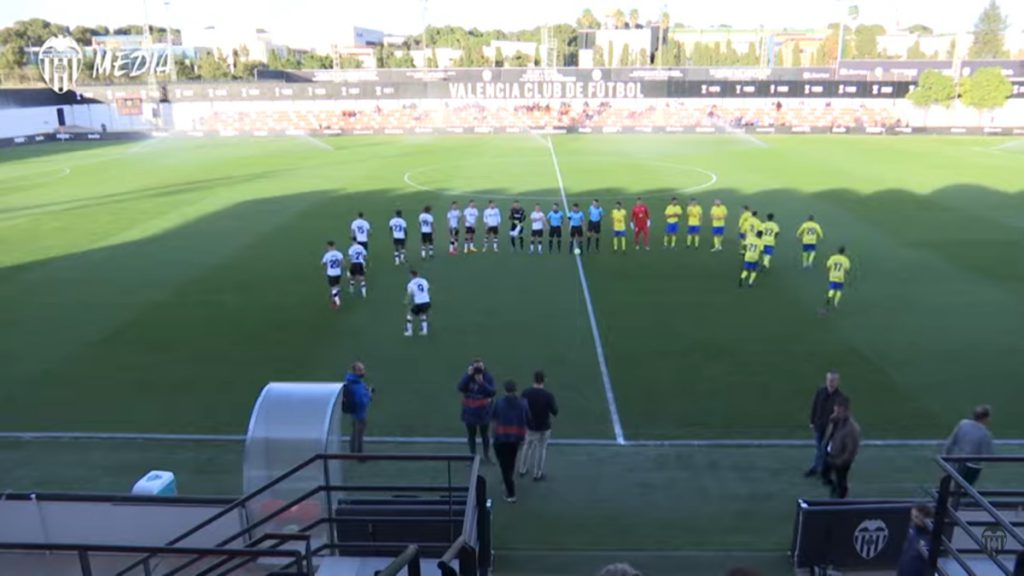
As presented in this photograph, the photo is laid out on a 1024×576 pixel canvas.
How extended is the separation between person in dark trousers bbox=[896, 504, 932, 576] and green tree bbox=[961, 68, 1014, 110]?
2471 inches

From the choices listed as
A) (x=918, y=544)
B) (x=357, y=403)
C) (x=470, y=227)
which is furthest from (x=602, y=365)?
(x=470, y=227)

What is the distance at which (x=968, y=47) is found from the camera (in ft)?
395

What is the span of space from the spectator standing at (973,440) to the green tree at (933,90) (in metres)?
58.4

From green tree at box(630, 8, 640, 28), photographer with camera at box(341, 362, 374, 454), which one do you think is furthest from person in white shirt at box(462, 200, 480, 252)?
green tree at box(630, 8, 640, 28)

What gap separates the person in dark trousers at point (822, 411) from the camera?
32.2ft

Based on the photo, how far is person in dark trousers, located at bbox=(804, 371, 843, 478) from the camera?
32.2 feet

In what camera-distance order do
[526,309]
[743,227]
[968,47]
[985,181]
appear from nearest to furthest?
[526,309] < [743,227] < [985,181] < [968,47]

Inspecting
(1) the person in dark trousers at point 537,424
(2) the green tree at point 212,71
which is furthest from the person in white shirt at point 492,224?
(2) the green tree at point 212,71

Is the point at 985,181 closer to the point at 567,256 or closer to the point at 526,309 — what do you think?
the point at 567,256

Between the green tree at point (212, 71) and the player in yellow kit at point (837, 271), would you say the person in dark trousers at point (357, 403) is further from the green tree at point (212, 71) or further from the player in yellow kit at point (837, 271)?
the green tree at point (212, 71)

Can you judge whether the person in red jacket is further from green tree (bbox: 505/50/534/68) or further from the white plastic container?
green tree (bbox: 505/50/534/68)

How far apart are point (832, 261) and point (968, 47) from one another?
129 metres

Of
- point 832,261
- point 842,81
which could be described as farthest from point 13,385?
point 842,81

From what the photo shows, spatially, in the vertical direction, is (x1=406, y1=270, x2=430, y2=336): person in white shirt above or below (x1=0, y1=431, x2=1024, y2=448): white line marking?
above
